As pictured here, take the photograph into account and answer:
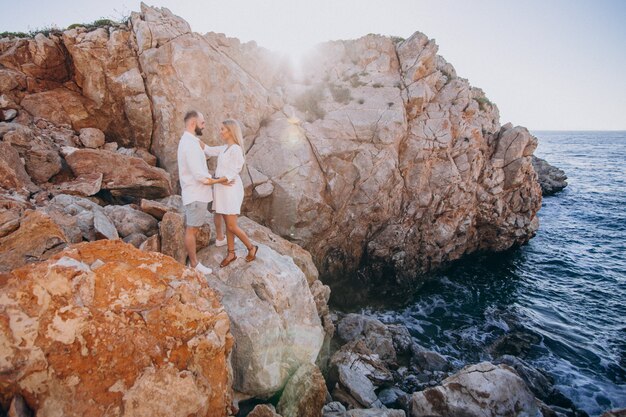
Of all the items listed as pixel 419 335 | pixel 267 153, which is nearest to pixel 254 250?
pixel 267 153

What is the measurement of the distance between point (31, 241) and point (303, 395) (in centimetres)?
545

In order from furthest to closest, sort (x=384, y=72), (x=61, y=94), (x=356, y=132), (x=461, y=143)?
(x=384, y=72)
(x=461, y=143)
(x=356, y=132)
(x=61, y=94)

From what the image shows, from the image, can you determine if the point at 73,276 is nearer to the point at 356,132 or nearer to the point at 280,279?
the point at 280,279

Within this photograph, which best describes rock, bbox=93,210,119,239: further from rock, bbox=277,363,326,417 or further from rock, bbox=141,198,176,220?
rock, bbox=277,363,326,417

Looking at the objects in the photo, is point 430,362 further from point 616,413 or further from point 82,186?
point 82,186

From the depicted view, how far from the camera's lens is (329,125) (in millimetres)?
14375

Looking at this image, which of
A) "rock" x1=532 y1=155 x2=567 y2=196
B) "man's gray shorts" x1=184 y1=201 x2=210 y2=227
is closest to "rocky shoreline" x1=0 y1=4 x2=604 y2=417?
"man's gray shorts" x1=184 y1=201 x2=210 y2=227

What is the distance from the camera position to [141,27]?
11398 millimetres

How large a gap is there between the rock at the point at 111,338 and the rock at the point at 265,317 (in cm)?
119

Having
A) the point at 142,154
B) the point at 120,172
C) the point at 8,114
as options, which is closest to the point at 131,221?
the point at 120,172

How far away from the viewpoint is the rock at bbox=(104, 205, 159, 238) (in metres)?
6.68

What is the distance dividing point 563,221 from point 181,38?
3172 cm

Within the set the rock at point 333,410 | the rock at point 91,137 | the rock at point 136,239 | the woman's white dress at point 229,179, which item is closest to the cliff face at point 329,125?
the rock at point 91,137

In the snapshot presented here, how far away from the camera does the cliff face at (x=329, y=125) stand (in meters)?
11.2
